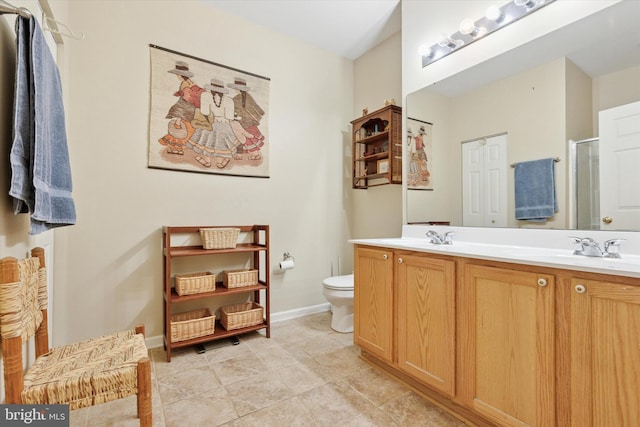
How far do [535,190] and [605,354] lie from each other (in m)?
0.93

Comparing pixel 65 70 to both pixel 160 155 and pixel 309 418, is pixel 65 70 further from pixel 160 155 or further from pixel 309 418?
pixel 309 418

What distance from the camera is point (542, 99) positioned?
1.60 metres

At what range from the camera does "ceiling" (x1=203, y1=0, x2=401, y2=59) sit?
247 centimetres

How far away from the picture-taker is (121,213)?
2135mm

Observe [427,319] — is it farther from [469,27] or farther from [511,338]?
[469,27]

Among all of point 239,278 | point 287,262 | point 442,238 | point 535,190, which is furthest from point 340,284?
point 535,190

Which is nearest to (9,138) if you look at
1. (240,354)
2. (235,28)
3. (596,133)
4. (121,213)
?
A: (121,213)

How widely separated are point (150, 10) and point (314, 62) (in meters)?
1.51

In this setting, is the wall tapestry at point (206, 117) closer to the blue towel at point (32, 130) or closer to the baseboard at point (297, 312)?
the blue towel at point (32, 130)

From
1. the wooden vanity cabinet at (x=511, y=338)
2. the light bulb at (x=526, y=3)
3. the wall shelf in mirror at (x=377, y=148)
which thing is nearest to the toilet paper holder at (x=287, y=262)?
the wall shelf in mirror at (x=377, y=148)

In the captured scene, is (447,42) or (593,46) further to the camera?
(447,42)

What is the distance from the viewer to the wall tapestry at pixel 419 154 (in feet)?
7.38

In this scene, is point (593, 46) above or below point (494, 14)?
below

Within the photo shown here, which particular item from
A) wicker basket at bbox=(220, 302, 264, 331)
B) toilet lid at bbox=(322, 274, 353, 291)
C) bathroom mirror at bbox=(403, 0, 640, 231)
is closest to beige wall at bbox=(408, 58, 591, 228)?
bathroom mirror at bbox=(403, 0, 640, 231)
